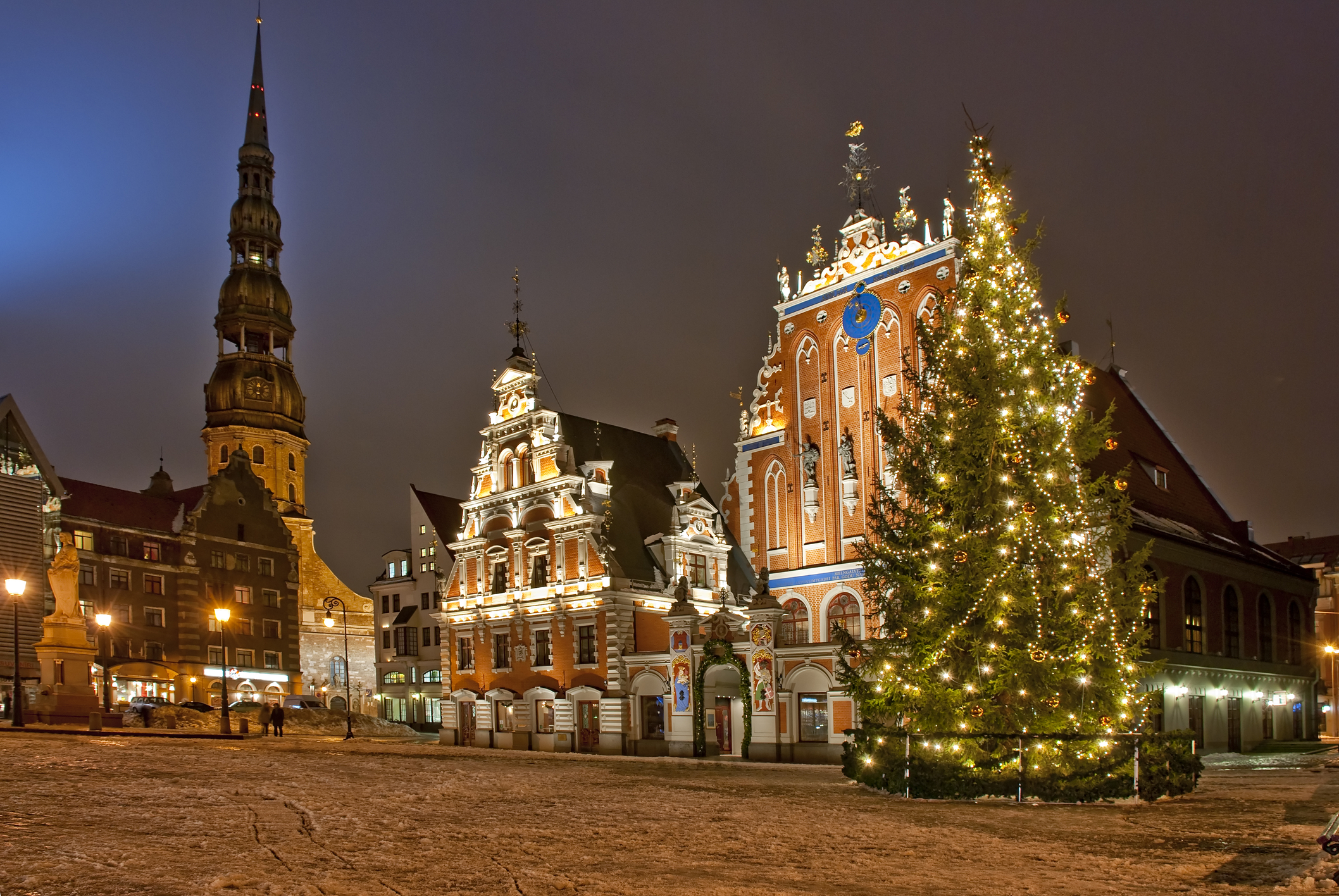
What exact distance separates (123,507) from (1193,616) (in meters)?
49.6

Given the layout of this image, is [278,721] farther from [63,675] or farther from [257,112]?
[257,112]

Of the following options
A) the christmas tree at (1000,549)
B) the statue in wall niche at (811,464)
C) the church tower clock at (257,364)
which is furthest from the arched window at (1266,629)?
the church tower clock at (257,364)

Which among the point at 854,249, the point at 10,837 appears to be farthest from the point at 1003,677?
the point at 854,249

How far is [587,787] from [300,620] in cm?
5671

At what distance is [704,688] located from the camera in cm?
3444

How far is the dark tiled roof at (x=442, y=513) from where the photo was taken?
57.2 meters

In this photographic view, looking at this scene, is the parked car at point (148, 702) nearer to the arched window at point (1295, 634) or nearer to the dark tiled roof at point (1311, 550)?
the arched window at point (1295, 634)

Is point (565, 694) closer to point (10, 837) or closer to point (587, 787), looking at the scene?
point (587, 787)

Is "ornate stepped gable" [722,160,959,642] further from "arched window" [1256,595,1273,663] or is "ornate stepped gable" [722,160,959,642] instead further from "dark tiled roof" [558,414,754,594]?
"arched window" [1256,595,1273,663]

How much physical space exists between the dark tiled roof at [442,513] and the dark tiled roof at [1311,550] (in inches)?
1651

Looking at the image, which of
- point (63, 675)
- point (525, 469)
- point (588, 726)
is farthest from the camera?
point (525, 469)

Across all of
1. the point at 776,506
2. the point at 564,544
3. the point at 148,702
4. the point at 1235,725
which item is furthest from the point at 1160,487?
the point at 148,702

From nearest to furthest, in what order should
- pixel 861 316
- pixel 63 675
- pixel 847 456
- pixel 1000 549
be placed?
1. pixel 1000 549
2. pixel 847 456
3. pixel 861 316
4. pixel 63 675

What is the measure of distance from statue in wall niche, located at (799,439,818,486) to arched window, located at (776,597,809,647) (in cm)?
375
